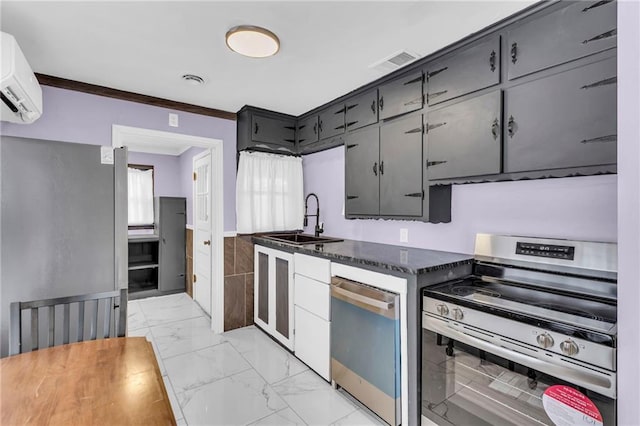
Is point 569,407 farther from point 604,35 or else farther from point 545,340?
point 604,35

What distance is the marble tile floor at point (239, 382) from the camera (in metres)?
2.04

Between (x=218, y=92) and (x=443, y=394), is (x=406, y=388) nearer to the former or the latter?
(x=443, y=394)

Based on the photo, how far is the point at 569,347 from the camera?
1179 mm

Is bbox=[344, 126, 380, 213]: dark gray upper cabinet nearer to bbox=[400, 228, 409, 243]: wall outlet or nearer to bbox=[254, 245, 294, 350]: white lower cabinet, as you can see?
bbox=[400, 228, 409, 243]: wall outlet

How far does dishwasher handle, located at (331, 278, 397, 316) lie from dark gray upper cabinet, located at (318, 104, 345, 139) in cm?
154

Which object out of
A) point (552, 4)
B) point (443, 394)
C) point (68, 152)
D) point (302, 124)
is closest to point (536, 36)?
point (552, 4)

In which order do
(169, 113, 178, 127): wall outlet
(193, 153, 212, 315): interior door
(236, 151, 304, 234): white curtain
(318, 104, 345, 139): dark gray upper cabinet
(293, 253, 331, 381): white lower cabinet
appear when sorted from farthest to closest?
(193, 153, 212, 315): interior door < (236, 151, 304, 234): white curtain < (169, 113, 178, 127): wall outlet < (318, 104, 345, 139): dark gray upper cabinet < (293, 253, 331, 381): white lower cabinet

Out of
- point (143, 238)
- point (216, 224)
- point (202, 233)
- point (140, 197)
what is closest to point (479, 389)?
point (216, 224)

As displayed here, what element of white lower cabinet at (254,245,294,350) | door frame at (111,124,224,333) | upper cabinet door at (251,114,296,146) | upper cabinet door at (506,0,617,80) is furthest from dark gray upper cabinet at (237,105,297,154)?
upper cabinet door at (506,0,617,80)

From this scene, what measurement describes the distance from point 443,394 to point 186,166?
4.87 m

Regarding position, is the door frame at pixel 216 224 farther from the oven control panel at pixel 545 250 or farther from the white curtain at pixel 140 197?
the oven control panel at pixel 545 250

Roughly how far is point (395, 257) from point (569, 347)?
1.06 metres

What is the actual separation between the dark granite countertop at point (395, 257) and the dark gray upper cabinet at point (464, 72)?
1.09 meters

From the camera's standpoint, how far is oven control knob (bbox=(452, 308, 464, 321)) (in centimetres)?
155
